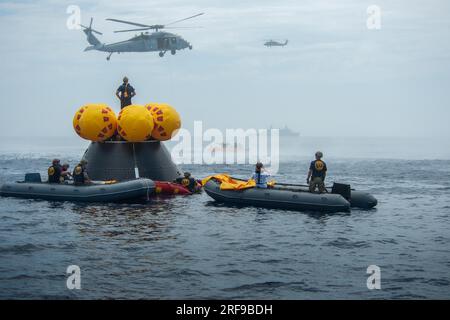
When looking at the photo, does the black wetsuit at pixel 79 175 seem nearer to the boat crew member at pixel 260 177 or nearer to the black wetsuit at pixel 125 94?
the black wetsuit at pixel 125 94

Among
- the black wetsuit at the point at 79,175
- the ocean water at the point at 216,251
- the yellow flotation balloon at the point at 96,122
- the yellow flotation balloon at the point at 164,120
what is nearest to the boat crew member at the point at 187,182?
the ocean water at the point at 216,251

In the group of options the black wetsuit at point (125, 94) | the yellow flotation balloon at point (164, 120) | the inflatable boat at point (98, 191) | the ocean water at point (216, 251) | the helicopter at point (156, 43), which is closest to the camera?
the ocean water at point (216, 251)

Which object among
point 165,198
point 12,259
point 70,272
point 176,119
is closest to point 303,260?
point 70,272

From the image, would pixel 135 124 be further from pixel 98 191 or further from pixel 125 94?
pixel 98 191

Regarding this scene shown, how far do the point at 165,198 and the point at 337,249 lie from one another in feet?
36.0

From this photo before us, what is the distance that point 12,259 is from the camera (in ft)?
48.7

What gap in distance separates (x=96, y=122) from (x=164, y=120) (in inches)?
126

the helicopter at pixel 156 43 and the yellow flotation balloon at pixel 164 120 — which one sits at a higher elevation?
the helicopter at pixel 156 43

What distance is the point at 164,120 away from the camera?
85.6 feet

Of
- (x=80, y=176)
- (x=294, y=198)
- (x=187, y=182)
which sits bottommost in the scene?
(x=294, y=198)

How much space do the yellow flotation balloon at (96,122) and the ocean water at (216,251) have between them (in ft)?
12.4

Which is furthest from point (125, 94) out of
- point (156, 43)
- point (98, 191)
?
point (156, 43)

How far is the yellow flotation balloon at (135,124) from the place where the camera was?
976 inches

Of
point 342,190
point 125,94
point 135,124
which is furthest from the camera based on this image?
point 125,94
